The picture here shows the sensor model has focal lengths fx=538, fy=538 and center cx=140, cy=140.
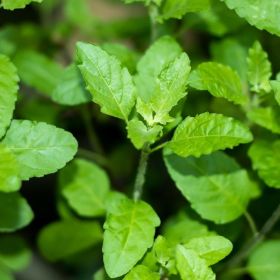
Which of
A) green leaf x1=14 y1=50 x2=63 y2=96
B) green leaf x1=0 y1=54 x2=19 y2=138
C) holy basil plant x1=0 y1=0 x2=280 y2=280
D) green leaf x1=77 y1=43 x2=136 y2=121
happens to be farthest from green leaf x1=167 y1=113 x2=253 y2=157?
green leaf x1=14 y1=50 x2=63 y2=96

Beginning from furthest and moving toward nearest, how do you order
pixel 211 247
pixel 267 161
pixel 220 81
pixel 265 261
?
pixel 265 261 → pixel 267 161 → pixel 220 81 → pixel 211 247

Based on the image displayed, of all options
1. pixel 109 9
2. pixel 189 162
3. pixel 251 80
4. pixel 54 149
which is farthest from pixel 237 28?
pixel 109 9

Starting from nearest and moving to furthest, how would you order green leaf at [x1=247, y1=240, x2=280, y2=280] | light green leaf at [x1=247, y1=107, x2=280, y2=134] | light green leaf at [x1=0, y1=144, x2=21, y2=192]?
light green leaf at [x1=0, y1=144, x2=21, y2=192]
light green leaf at [x1=247, y1=107, x2=280, y2=134]
green leaf at [x1=247, y1=240, x2=280, y2=280]

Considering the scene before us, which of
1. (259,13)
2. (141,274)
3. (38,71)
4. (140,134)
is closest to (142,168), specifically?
(140,134)

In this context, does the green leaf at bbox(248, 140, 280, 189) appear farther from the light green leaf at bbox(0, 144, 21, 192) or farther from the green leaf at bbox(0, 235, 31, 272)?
the green leaf at bbox(0, 235, 31, 272)

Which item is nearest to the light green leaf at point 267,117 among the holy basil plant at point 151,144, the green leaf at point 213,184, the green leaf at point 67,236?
the holy basil plant at point 151,144

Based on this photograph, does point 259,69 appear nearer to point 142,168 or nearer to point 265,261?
point 142,168

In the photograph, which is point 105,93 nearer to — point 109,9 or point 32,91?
point 32,91
